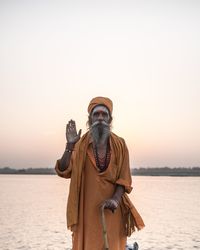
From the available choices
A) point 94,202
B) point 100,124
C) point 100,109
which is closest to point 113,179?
point 94,202

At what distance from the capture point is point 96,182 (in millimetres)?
4824

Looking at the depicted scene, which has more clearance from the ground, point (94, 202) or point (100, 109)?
point (100, 109)

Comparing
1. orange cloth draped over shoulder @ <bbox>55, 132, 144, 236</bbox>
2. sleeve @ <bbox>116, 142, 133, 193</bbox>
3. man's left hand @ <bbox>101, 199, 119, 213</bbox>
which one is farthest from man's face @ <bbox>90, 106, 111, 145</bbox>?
man's left hand @ <bbox>101, 199, 119, 213</bbox>

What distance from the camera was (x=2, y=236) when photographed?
15.6 meters

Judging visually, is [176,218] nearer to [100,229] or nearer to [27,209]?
[27,209]

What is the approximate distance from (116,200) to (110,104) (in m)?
0.90

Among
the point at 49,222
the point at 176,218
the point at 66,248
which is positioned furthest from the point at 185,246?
the point at 176,218

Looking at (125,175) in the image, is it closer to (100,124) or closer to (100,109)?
(100,124)

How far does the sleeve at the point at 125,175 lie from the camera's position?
4805mm

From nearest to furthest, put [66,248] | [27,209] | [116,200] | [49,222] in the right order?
[116,200] < [66,248] < [49,222] < [27,209]

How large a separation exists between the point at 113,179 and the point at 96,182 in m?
0.16

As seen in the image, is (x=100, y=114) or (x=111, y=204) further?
(x=100, y=114)

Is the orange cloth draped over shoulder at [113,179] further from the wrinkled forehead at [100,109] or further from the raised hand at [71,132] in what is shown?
the wrinkled forehead at [100,109]

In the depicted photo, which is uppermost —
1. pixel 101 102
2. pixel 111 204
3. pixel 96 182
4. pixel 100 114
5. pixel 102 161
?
pixel 101 102
